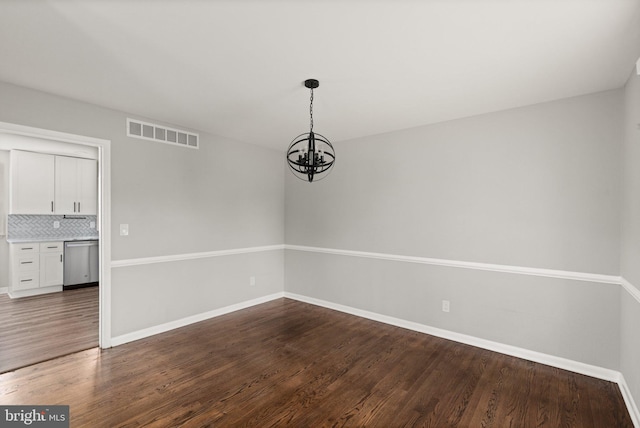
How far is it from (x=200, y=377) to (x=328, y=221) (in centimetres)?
276

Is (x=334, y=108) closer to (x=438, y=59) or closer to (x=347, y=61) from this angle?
(x=347, y=61)

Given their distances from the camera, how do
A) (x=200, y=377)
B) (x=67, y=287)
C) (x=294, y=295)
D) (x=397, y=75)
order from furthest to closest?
(x=67, y=287), (x=294, y=295), (x=200, y=377), (x=397, y=75)

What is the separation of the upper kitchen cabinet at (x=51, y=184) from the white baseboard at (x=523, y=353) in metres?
5.52

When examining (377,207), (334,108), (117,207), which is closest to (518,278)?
(377,207)

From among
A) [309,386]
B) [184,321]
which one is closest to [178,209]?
[184,321]

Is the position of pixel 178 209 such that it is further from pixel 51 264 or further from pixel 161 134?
pixel 51 264

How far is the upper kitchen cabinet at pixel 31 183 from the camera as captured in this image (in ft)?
17.6

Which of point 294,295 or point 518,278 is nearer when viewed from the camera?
point 518,278

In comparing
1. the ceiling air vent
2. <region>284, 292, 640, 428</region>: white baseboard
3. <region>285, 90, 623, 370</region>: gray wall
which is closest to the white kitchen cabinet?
the ceiling air vent

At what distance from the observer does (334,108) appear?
332 centimetres

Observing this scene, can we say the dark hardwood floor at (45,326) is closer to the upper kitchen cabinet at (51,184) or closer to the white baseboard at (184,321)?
the white baseboard at (184,321)

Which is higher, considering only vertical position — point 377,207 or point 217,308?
point 377,207

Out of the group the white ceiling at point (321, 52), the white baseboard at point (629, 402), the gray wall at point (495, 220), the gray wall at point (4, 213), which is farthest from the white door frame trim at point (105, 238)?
the white baseboard at point (629, 402)

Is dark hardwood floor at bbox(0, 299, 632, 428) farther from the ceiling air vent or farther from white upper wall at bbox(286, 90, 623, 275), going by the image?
the ceiling air vent
